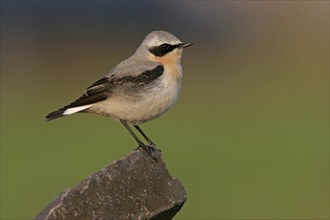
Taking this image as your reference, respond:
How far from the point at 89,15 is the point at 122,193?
39.0 metres

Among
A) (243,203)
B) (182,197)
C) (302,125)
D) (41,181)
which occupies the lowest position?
(302,125)

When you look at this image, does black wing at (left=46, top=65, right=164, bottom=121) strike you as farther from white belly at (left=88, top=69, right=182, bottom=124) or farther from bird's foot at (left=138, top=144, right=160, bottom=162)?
bird's foot at (left=138, top=144, right=160, bottom=162)

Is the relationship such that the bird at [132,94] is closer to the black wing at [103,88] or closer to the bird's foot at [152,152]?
the black wing at [103,88]

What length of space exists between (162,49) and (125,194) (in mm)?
3754

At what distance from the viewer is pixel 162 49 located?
27.2 ft

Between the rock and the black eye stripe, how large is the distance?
9.77ft

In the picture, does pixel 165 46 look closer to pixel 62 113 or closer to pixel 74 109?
pixel 74 109

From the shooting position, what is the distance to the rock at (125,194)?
173 inches

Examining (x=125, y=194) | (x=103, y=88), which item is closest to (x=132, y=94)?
(x=103, y=88)

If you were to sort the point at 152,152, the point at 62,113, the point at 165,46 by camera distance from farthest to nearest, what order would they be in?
the point at 165,46 < the point at 62,113 < the point at 152,152

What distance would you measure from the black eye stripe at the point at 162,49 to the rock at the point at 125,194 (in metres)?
2.98

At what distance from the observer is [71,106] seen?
7.86 meters

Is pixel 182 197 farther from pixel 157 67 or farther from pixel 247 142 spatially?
pixel 247 142

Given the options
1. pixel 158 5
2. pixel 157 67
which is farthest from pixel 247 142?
pixel 158 5
